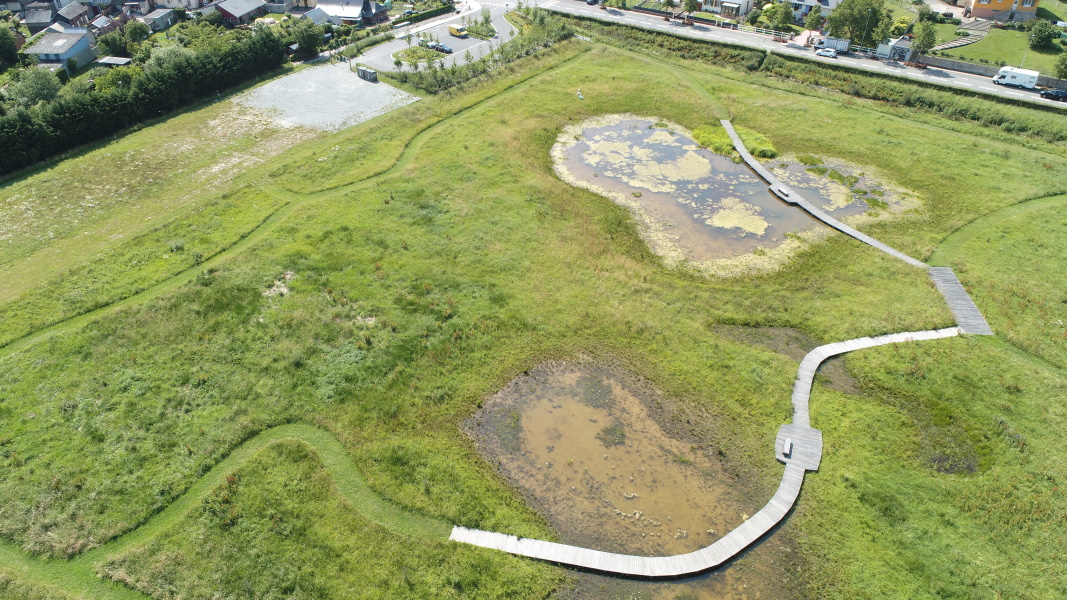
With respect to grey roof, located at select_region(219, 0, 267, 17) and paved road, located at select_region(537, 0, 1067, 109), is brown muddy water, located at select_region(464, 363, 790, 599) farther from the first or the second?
grey roof, located at select_region(219, 0, 267, 17)

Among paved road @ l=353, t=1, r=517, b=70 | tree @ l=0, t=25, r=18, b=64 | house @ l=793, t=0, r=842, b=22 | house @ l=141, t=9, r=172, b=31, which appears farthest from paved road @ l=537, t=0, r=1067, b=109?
tree @ l=0, t=25, r=18, b=64

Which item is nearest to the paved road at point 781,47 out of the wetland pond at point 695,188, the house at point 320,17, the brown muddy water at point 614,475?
the wetland pond at point 695,188

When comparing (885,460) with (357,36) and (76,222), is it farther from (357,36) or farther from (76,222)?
(357,36)

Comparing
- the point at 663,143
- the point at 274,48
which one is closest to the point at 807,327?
the point at 663,143

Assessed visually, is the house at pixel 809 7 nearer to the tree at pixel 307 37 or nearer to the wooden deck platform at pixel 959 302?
the wooden deck platform at pixel 959 302

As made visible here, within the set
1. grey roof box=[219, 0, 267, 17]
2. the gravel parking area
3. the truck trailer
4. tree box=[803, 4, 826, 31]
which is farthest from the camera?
grey roof box=[219, 0, 267, 17]

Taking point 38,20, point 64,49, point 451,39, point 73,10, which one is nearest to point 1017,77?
point 451,39
